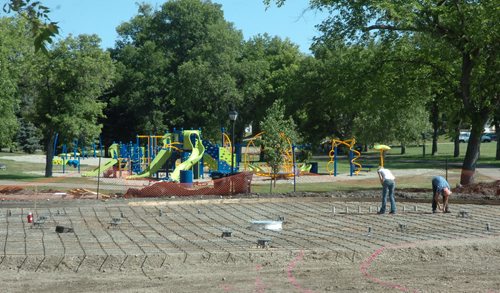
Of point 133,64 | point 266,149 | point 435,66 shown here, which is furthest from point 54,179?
point 133,64

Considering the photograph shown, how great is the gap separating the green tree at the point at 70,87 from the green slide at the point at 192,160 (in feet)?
18.7

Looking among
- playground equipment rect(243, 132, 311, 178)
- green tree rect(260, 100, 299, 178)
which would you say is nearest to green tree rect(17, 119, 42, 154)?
playground equipment rect(243, 132, 311, 178)

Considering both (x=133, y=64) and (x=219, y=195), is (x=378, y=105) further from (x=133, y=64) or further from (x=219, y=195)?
(x=133, y=64)

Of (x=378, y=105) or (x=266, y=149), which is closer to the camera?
(x=378, y=105)

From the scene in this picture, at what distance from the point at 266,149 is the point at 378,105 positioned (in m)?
5.31

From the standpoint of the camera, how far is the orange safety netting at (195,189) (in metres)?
25.7

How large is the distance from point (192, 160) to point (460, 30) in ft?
47.0

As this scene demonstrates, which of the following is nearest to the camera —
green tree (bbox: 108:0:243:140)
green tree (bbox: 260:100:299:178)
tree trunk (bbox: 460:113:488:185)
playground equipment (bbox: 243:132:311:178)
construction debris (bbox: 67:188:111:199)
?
construction debris (bbox: 67:188:111:199)

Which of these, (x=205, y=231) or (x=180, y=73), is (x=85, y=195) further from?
(x=180, y=73)

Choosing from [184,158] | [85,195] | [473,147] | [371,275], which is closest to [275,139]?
[184,158]

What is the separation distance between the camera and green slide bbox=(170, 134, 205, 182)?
34875 mm

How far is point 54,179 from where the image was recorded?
37.7 metres

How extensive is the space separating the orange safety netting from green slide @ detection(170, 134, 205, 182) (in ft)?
24.3

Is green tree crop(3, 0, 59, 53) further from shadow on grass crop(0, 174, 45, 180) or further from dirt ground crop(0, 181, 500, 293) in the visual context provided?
shadow on grass crop(0, 174, 45, 180)
